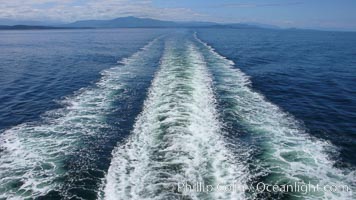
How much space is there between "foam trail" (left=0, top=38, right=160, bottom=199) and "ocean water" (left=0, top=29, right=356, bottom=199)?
6 centimetres

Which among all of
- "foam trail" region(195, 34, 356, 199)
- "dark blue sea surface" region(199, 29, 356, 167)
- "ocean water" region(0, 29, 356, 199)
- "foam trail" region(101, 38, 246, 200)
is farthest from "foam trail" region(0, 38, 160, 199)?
"dark blue sea surface" region(199, 29, 356, 167)

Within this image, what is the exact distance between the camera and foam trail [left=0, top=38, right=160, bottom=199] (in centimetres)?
1045

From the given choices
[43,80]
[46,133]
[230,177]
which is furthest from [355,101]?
[43,80]

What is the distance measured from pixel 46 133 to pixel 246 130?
1093 centimetres

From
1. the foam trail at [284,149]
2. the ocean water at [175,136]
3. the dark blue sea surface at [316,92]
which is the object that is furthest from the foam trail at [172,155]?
the dark blue sea surface at [316,92]

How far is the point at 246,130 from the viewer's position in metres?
15.0

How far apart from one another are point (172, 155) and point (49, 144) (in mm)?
6297

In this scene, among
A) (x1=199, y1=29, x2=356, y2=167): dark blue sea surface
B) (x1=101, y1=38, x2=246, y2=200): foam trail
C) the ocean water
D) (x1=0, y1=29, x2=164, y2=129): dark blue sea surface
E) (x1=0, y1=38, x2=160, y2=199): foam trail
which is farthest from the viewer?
(x1=0, y1=29, x2=164, y2=129): dark blue sea surface

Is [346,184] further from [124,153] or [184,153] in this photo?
[124,153]

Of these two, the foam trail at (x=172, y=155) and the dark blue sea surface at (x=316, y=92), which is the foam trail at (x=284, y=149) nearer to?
the dark blue sea surface at (x=316, y=92)

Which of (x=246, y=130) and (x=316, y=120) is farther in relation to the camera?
(x=316, y=120)

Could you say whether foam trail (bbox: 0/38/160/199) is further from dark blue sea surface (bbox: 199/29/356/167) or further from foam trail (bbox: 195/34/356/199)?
dark blue sea surface (bbox: 199/29/356/167)

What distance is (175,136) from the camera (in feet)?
45.5

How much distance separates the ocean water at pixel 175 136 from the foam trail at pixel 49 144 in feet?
0.19
